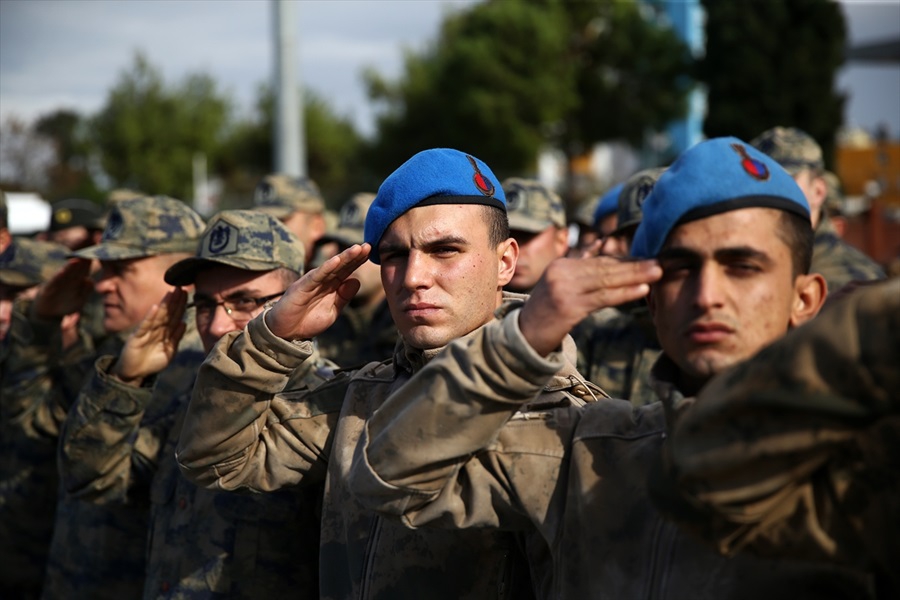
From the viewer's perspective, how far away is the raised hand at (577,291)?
2.02 meters

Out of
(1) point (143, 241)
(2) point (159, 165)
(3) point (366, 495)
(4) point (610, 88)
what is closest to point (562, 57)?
(4) point (610, 88)

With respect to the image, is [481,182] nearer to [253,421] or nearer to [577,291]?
[253,421]

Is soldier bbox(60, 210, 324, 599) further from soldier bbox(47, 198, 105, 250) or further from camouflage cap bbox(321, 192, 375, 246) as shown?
soldier bbox(47, 198, 105, 250)

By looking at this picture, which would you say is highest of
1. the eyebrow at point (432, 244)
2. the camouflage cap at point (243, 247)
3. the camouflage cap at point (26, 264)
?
the eyebrow at point (432, 244)

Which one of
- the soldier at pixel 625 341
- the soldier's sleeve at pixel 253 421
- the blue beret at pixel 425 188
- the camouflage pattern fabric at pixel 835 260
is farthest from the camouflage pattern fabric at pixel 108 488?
the camouflage pattern fabric at pixel 835 260

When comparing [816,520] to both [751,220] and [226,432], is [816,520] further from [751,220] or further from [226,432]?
[226,432]

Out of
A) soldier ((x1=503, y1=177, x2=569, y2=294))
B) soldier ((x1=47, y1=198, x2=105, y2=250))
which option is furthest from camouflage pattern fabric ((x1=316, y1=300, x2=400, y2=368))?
soldier ((x1=47, y1=198, x2=105, y2=250))

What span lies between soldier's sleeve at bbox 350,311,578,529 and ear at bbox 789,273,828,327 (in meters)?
0.46

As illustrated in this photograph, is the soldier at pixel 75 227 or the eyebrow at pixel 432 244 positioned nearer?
Answer: the eyebrow at pixel 432 244

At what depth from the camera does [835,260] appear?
5.86 metres

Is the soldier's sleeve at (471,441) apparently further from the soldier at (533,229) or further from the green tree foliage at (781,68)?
the green tree foliage at (781,68)

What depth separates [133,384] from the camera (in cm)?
400

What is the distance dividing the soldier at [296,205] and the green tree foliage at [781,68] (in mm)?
18224

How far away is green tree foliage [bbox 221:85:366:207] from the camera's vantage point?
4653 cm
